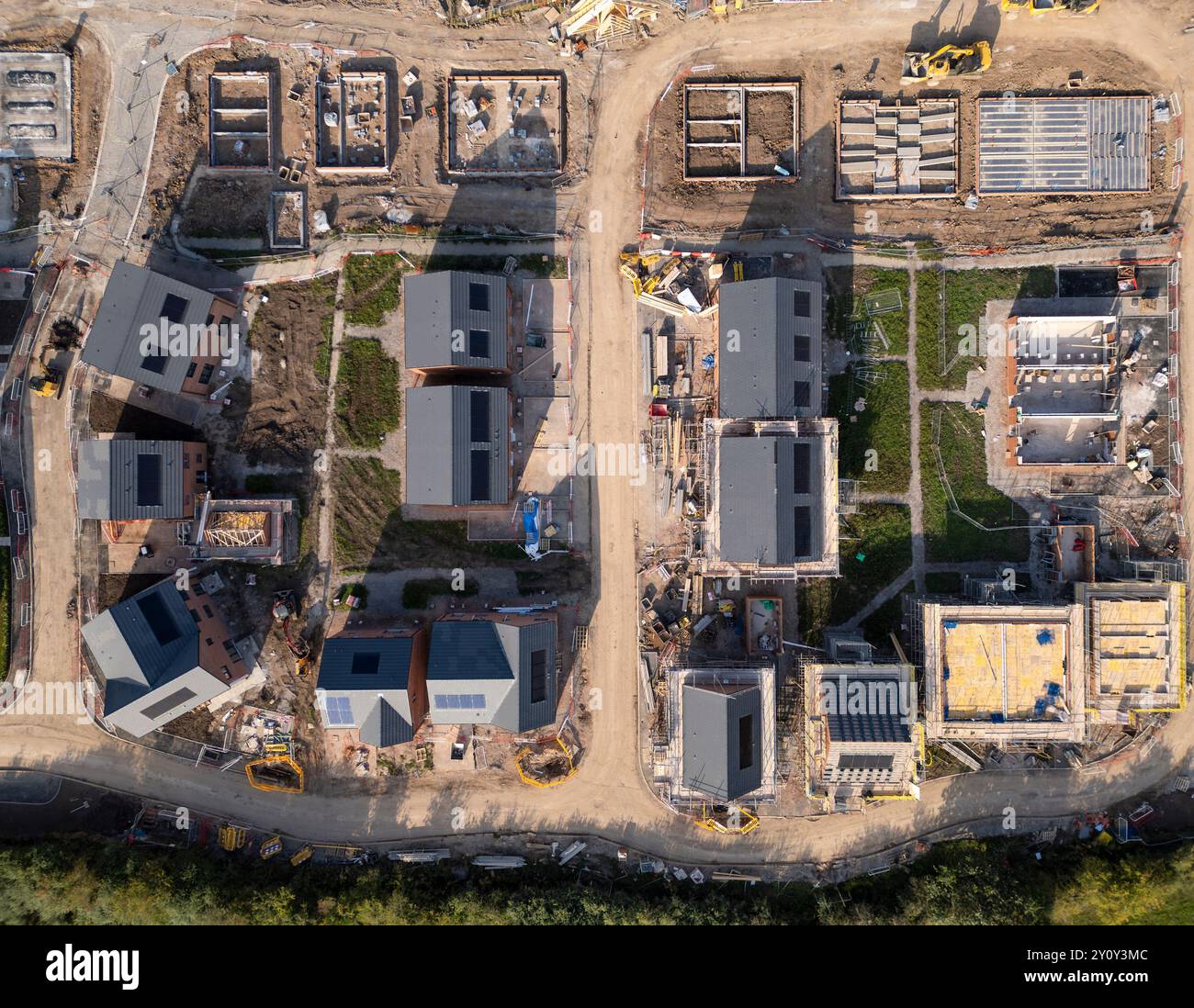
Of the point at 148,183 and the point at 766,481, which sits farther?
the point at 148,183

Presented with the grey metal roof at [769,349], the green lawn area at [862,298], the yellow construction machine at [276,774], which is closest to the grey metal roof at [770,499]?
the grey metal roof at [769,349]

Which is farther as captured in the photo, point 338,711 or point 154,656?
point 338,711

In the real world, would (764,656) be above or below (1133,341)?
below

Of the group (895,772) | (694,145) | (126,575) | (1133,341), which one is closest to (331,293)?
(126,575)

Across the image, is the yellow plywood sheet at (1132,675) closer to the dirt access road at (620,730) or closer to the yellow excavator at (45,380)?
the dirt access road at (620,730)

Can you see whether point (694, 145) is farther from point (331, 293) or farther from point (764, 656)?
point (764, 656)

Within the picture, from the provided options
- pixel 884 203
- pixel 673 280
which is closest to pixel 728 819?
pixel 673 280

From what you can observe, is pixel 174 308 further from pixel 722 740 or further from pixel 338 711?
pixel 722 740

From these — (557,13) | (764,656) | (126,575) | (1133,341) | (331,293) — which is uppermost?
(557,13)
